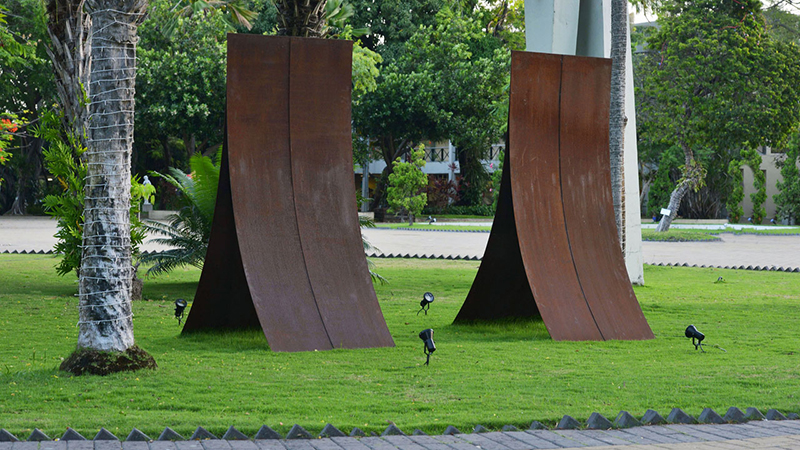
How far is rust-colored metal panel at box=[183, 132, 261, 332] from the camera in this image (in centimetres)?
855

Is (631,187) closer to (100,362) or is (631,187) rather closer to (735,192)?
(100,362)

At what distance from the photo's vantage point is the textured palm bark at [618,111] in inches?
551

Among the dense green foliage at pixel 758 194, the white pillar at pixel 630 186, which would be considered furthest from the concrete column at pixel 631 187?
the dense green foliage at pixel 758 194

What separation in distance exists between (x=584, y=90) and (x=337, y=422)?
5.72 meters

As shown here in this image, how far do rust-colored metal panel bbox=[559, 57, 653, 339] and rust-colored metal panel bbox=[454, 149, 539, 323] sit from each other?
A: 0.68m

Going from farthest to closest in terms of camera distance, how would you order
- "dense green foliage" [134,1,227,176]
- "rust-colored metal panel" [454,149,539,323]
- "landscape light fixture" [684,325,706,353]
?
"dense green foliage" [134,1,227,176] < "rust-colored metal panel" [454,149,539,323] < "landscape light fixture" [684,325,706,353]

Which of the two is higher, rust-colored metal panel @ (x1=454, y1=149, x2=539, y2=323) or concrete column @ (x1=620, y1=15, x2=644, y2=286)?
concrete column @ (x1=620, y1=15, x2=644, y2=286)

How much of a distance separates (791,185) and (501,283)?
3556cm

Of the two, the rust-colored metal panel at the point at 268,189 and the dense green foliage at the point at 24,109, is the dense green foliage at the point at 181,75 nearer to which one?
the dense green foliage at the point at 24,109

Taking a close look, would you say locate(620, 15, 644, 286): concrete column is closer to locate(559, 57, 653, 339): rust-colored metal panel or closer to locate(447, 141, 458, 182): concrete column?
locate(559, 57, 653, 339): rust-colored metal panel

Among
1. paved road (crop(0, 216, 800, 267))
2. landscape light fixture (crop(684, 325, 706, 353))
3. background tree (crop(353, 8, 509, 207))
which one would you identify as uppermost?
background tree (crop(353, 8, 509, 207))

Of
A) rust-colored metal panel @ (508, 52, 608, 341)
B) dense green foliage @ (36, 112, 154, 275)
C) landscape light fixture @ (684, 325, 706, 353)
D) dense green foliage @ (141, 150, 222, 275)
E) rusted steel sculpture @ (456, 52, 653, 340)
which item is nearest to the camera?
landscape light fixture @ (684, 325, 706, 353)

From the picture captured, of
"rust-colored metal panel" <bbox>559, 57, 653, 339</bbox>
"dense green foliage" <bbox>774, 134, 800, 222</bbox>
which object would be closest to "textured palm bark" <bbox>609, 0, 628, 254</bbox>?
"rust-colored metal panel" <bbox>559, 57, 653, 339</bbox>

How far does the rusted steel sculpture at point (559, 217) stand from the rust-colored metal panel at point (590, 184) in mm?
11
